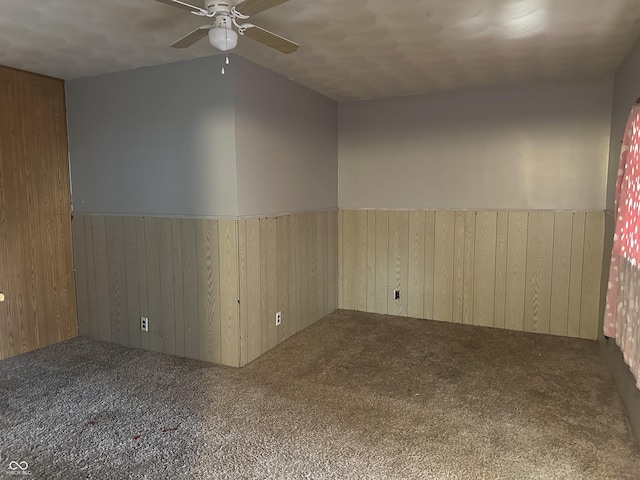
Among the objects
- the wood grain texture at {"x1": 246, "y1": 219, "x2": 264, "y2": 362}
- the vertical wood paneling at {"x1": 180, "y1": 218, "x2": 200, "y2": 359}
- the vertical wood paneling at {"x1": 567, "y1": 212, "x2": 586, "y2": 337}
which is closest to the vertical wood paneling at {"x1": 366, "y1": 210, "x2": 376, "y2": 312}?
the wood grain texture at {"x1": 246, "y1": 219, "x2": 264, "y2": 362}

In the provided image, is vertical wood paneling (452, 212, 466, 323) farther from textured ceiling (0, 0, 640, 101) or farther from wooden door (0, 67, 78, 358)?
wooden door (0, 67, 78, 358)

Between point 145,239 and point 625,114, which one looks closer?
point 625,114

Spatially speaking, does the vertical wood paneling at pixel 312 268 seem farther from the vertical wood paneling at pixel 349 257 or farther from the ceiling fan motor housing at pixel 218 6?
the ceiling fan motor housing at pixel 218 6

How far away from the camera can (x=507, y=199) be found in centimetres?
394

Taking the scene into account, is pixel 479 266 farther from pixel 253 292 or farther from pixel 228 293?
pixel 228 293

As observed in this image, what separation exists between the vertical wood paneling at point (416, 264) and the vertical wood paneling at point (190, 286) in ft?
7.06

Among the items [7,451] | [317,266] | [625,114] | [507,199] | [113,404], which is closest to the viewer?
[7,451]

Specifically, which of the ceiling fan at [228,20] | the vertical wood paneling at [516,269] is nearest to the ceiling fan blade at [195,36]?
the ceiling fan at [228,20]

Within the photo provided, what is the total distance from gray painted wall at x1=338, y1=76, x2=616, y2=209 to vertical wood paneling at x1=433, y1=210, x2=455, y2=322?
0.17 meters

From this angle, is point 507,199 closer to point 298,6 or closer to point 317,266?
point 317,266

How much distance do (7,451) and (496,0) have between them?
3.31 meters

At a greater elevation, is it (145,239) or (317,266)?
(145,239)

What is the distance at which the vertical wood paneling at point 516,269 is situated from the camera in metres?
3.88

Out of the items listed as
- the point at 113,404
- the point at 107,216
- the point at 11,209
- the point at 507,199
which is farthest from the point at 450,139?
the point at 11,209
